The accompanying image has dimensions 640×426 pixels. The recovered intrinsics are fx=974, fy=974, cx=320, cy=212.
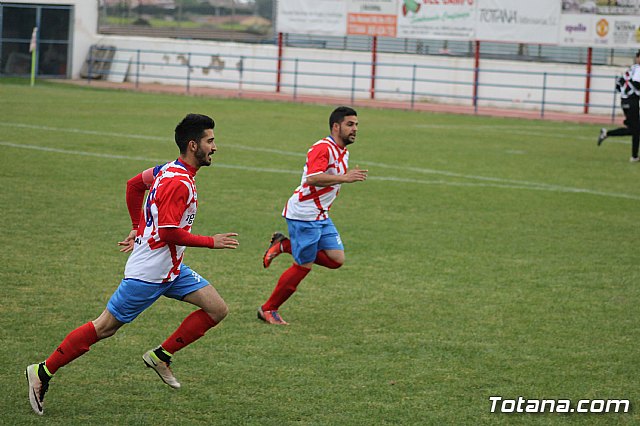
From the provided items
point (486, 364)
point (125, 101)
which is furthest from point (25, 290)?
point (125, 101)

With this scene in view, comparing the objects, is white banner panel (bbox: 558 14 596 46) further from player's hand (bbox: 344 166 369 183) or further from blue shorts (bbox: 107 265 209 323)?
blue shorts (bbox: 107 265 209 323)

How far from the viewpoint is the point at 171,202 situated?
19.5 ft

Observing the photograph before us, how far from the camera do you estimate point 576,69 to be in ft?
112

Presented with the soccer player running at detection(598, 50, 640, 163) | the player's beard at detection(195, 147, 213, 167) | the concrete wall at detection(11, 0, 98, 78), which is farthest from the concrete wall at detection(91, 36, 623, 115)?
the player's beard at detection(195, 147, 213, 167)

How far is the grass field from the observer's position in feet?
21.4

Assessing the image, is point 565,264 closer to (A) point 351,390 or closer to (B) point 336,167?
(B) point 336,167

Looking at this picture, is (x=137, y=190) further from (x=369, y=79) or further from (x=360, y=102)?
(x=369, y=79)

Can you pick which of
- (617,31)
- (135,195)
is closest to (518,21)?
(617,31)

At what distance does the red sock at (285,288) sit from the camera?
8438mm

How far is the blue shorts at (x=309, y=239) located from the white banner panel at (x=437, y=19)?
27.2 metres

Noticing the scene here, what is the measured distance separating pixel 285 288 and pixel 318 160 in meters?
1.16

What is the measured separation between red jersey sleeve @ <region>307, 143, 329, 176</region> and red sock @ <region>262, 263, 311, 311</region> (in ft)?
2.90

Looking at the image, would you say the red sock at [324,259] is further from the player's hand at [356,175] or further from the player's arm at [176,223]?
the player's arm at [176,223]

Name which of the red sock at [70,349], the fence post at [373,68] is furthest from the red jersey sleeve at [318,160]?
the fence post at [373,68]
